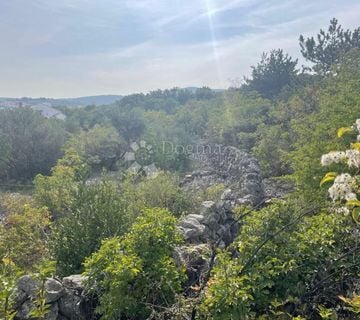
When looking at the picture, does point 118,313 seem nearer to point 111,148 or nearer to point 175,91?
point 111,148

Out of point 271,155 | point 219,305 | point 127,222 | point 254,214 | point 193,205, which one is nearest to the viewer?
→ point 219,305

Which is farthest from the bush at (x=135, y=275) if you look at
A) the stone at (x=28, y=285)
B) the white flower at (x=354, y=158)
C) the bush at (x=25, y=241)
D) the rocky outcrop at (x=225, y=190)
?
the bush at (x=25, y=241)

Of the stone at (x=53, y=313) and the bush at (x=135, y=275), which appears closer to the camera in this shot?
the bush at (x=135, y=275)

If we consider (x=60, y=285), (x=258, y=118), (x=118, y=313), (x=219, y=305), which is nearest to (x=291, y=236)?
(x=219, y=305)

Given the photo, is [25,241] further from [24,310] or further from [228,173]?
[228,173]

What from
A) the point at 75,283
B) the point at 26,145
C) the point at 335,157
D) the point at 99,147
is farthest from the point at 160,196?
the point at 26,145

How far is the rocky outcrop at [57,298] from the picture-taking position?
10.5ft

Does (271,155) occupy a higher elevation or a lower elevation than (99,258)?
lower

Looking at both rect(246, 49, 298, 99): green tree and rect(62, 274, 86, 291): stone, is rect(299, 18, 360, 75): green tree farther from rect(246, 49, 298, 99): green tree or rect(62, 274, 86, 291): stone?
rect(62, 274, 86, 291): stone

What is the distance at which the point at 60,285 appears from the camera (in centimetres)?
348

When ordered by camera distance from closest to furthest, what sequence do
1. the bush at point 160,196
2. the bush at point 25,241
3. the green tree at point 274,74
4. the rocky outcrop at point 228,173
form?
the bush at point 25,241
the bush at point 160,196
the rocky outcrop at point 228,173
the green tree at point 274,74

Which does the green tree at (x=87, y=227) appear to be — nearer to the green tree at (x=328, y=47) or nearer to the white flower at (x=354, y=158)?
the white flower at (x=354, y=158)

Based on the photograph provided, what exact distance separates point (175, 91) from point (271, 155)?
41.9 meters

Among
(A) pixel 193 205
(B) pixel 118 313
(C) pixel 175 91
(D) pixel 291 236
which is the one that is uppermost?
(C) pixel 175 91
